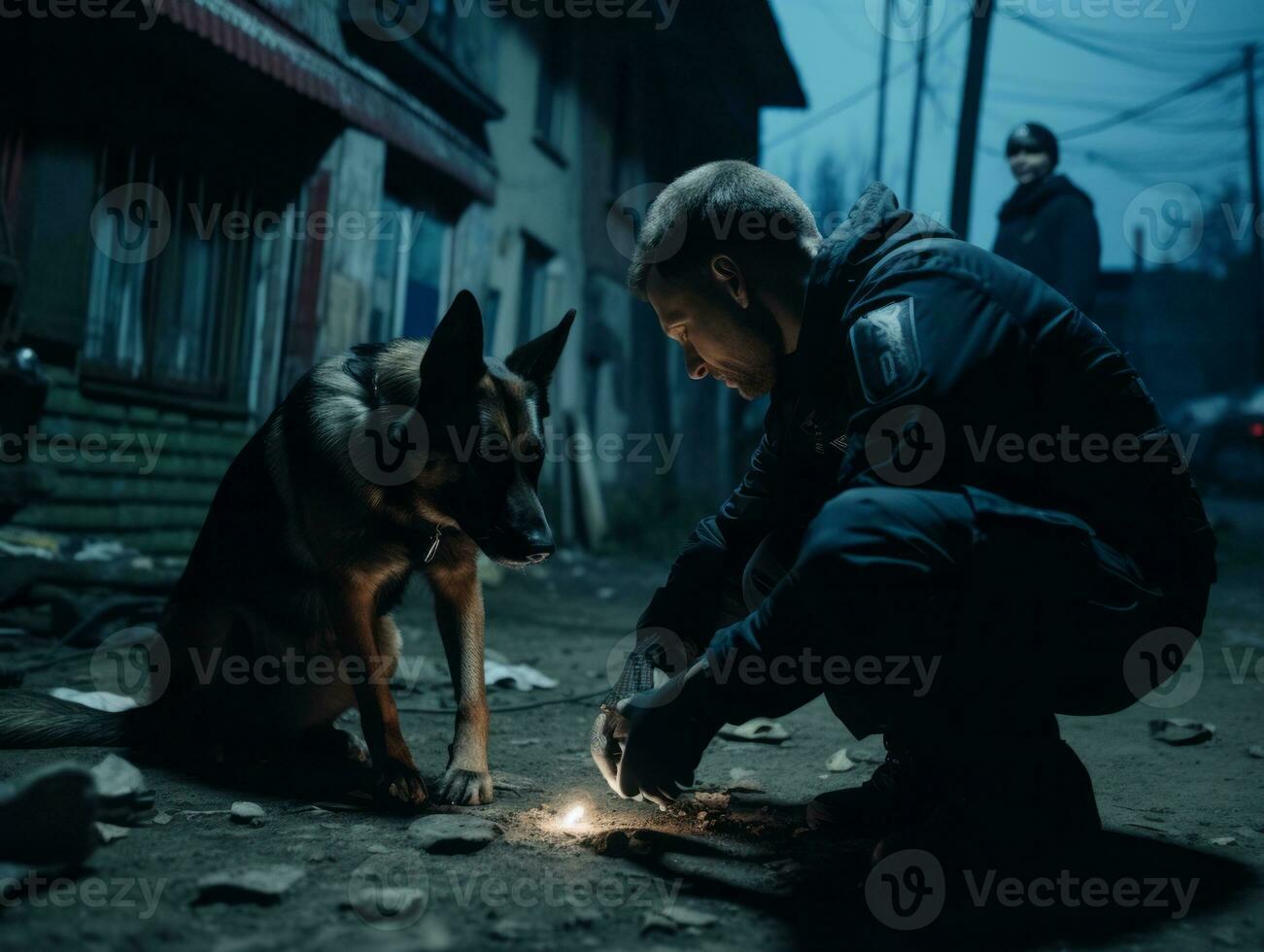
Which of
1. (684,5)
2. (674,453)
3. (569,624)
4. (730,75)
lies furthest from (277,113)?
(730,75)

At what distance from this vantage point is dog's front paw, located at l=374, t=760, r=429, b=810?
2.36 metres

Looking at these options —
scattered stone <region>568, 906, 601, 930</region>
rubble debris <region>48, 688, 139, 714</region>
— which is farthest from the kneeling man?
rubble debris <region>48, 688, 139, 714</region>

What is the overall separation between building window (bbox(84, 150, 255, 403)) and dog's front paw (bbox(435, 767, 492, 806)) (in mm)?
4266

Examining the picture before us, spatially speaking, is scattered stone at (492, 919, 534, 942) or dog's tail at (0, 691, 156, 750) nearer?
scattered stone at (492, 919, 534, 942)

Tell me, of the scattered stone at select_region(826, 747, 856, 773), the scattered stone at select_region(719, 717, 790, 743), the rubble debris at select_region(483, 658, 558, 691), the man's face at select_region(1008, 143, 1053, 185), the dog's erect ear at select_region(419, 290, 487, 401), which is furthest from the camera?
the man's face at select_region(1008, 143, 1053, 185)

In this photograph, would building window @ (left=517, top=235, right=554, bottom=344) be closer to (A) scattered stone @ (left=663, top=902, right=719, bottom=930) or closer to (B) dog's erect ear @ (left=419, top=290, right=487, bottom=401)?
(B) dog's erect ear @ (left=419, top=290, right=487, bottom=401)

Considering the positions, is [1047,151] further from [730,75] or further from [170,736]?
[730,75]

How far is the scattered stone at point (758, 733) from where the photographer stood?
3.30m

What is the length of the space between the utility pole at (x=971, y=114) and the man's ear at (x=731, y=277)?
25.2 ft

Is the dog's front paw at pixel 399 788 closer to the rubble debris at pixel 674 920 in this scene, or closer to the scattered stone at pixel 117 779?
the scattered stone at pixel 117 779

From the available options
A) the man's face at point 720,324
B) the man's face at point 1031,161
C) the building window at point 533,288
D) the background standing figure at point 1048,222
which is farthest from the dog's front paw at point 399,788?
the building window at point 533,288

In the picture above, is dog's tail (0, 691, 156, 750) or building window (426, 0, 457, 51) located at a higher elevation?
building window (426, 0, 457, 51)

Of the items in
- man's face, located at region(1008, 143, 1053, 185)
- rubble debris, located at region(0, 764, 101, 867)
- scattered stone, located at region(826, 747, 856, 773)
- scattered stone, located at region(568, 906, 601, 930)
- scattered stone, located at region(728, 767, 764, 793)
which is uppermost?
man's face, located at region(1008, 143, 1053, 185)

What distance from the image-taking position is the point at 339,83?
22.5ft
